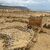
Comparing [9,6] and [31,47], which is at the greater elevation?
[31,47]

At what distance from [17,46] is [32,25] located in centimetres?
732

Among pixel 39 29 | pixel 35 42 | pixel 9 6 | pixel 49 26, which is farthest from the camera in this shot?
pixel 9 6

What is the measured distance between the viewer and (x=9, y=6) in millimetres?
53688

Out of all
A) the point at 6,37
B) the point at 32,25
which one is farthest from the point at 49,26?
the point at 6,37

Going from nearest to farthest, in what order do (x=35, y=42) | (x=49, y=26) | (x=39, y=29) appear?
(x=35, y=42)
(x=39, y=29)
(x=49, y=26)

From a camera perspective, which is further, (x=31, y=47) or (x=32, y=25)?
(x=32, y=25)

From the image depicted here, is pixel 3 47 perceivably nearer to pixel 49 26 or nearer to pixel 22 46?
pixel 22 46

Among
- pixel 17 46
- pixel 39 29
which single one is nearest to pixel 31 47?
pixel 17 46

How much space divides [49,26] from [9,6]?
33.5 m

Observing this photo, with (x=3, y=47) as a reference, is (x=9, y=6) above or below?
below

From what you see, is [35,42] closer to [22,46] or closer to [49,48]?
[49,48]

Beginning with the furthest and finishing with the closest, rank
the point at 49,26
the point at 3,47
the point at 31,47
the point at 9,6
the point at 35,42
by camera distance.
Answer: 1. the point at 9,6
2. the point at 49,26
3. the point at 35,42
4. the point at 31,47
5. the point at 3,47

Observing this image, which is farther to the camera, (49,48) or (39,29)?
(39,29)

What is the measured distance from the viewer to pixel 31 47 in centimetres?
1183
